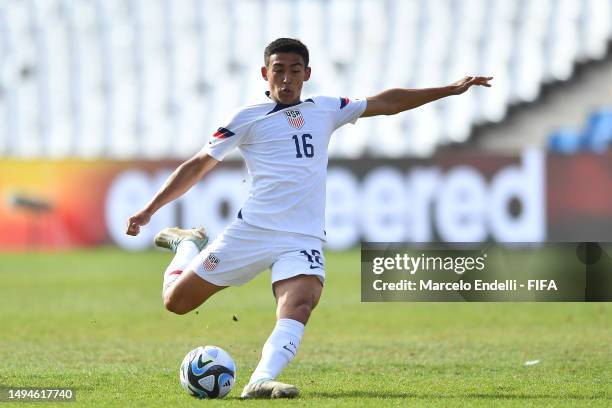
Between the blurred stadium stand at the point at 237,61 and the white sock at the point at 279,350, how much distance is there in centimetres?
1755

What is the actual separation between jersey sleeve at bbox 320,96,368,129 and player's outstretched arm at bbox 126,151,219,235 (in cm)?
78

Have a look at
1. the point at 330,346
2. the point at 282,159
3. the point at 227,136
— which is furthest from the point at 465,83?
the point at 330,346

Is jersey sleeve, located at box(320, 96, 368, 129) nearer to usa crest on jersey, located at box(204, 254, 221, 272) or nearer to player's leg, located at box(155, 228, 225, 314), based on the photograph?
usa crest on jersey, located at box(204, 254, 221, 272)

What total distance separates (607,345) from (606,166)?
10011mm

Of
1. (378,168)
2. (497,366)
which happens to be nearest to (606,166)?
(378,168)

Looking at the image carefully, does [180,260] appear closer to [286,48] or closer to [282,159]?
[282,159]

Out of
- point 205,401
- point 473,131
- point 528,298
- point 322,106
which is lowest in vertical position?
point 205,401

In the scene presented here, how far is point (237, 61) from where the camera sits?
1057 inches

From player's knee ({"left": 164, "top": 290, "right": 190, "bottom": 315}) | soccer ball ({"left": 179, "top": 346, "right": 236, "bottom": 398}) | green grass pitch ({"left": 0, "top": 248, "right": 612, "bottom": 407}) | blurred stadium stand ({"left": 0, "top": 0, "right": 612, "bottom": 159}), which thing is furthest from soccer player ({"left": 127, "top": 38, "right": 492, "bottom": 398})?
blurred stadium stand ({"left": 0, "top": 0, "right": 612, "bottom": 159})

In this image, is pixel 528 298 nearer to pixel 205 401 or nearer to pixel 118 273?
pixel 205 401

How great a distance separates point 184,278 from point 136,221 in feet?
1.87

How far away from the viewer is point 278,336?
22.0 feet

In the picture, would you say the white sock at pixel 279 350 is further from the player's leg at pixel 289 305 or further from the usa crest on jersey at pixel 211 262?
the usa crest on jersey at pixel 211 262

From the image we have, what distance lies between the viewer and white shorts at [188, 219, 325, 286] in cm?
689
